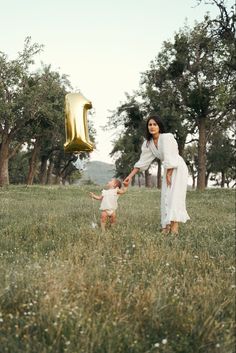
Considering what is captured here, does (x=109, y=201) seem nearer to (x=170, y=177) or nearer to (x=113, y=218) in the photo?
(x=113, y=218)

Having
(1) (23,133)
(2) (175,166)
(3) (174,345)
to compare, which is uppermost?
(1) (23,133)

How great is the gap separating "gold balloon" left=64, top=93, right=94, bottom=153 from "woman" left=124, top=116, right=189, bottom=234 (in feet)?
6.23

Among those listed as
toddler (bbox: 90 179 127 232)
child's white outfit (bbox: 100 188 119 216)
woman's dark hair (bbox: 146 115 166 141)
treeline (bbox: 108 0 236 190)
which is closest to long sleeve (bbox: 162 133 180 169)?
woman's dark hair (bbox: 146 115 166 141)

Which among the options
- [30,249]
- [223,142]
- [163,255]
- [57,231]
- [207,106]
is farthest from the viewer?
[223,142]

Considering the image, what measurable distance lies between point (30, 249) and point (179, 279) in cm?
358

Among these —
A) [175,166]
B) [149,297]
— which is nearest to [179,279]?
[149,297]

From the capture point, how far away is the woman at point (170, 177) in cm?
1018

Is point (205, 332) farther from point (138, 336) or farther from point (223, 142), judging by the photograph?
point (223, 142)

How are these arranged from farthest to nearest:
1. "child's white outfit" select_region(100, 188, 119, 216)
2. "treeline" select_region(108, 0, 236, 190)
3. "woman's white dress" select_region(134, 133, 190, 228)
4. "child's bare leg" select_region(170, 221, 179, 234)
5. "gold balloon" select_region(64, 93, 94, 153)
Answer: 1. "treeline" select_region(108, 0, 236, 190)
2. "gold balloon" select_region(64, 93, 94, 153)
3. "child's white outfit" select_region(100, 188, 119, 216)
4. "woman's white dress" select_region(134, 133, 190, 228)
5. "child's bare leg" select_region(170, 221, 179, 234)

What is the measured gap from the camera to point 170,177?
410 inches

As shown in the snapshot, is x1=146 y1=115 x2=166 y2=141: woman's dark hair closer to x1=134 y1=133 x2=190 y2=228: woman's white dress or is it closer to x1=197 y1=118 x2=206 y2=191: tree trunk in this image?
x1=134 y1=133 x2=190 y2=228: woman's white dress

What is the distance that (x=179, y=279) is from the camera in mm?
5875

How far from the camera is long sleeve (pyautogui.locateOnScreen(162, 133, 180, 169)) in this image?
1020 cm

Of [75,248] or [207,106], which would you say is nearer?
[75,248]
